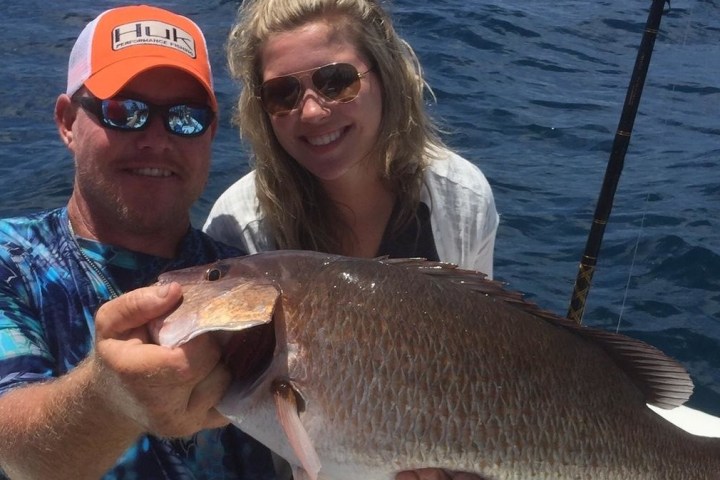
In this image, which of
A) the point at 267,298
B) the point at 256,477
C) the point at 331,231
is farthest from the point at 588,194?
the point at 267,298

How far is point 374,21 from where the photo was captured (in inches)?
138

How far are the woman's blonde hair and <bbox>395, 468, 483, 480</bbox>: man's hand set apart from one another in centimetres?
148

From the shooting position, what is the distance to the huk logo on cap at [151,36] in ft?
9.42

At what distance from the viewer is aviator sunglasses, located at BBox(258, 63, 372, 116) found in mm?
3244

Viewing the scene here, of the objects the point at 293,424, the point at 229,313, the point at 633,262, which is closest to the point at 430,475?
the point at 293,424

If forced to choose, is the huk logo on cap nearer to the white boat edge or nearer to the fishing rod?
the fishing rod

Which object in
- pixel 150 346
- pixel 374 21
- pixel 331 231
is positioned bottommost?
Result: pixel 331 231

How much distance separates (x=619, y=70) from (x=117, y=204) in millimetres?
9596

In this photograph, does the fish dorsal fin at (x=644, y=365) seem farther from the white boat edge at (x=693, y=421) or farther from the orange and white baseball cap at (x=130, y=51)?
the white boat edge at (x=693, y=421)

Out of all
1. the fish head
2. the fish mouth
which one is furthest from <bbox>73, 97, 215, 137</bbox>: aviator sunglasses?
the fish mouth

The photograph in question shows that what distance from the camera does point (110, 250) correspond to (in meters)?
2.73

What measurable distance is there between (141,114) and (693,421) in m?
2.93

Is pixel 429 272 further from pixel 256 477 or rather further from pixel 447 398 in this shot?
pixel 256 477

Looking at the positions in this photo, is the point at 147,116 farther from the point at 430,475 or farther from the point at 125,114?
the point at 430,475
